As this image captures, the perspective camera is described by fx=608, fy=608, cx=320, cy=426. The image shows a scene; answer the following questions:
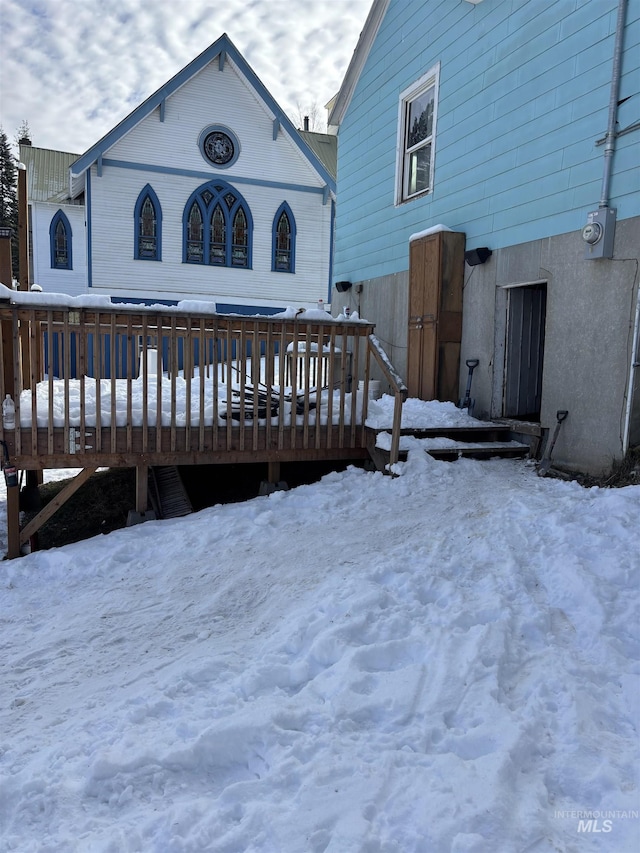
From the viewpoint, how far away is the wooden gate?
751cm

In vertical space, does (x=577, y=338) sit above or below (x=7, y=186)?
below

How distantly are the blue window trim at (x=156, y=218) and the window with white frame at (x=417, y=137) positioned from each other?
9.00 metres

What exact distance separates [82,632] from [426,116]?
8037 millimetres

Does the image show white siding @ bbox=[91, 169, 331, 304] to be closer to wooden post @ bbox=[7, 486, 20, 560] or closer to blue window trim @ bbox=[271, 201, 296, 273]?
blue window trim @ bbox=[271, 201, 296, 273]

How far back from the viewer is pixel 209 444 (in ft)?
18.6

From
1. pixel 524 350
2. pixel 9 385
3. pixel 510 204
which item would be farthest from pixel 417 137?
pixel 9 385

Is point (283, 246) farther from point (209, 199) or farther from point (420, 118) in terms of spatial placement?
point (420, 118)

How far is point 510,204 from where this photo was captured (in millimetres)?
6746

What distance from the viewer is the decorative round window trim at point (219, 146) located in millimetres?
16203

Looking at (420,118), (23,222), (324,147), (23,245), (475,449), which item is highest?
(324,147)

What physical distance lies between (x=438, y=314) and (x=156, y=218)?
1119 centimetres

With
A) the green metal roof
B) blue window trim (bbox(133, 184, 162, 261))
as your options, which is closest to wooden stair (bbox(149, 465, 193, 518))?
blue window trim (bbox(133, 184, 162, 261))

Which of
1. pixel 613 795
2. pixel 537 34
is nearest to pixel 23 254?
pixel 537 34

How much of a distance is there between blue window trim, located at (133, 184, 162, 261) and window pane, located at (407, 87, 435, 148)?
908cm
